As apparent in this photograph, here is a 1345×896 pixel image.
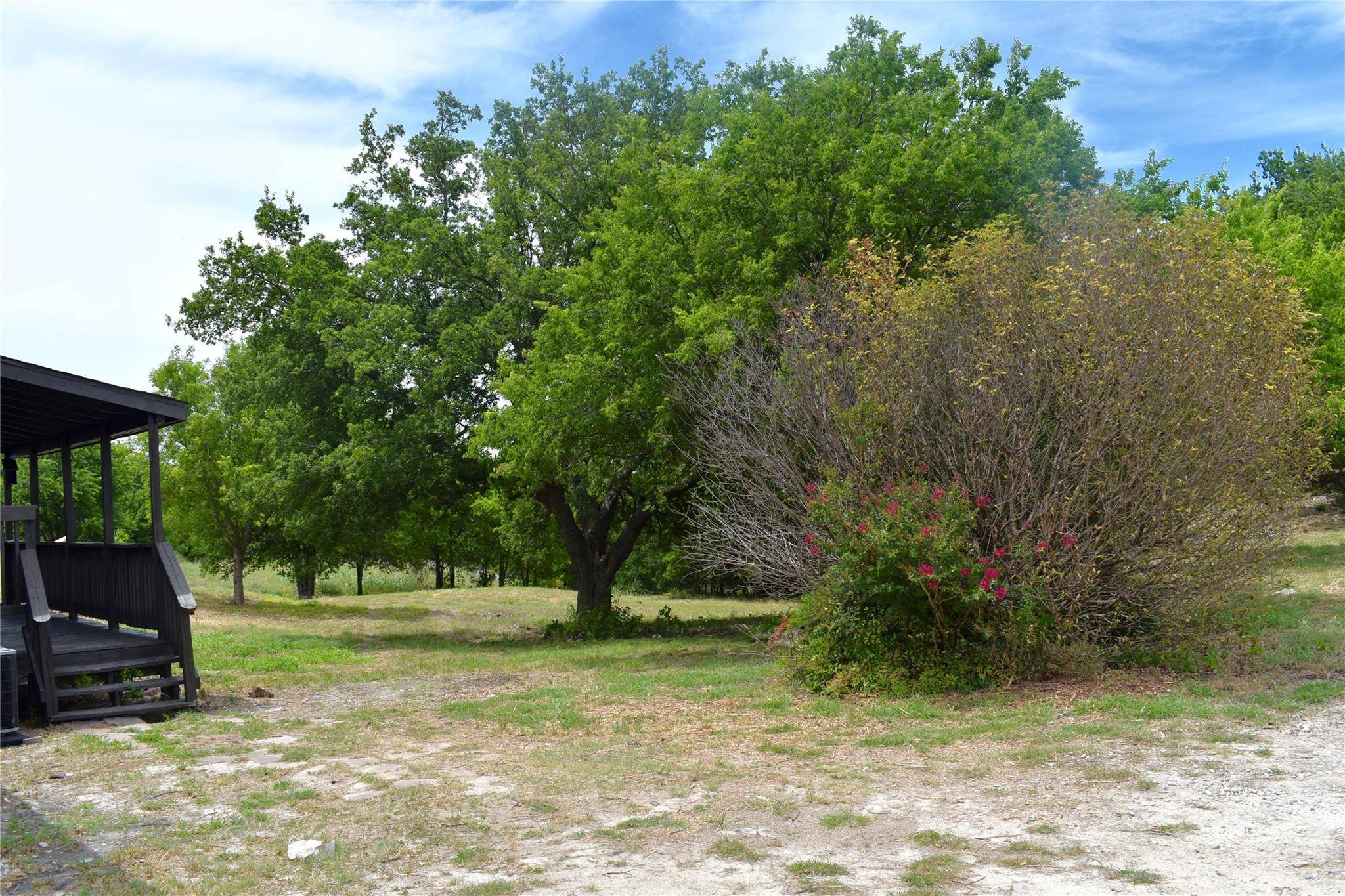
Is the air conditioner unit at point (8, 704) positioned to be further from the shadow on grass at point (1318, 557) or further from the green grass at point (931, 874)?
the shadow on grass at point (1318, 557)

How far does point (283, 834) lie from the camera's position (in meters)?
5.77

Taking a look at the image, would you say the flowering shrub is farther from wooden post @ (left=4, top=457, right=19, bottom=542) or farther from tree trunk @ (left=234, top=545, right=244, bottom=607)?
tree trunk @ (left=234, top=545, right=244, bottom=607)

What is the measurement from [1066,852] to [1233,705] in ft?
14.2

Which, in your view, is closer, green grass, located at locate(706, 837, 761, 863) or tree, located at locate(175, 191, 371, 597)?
green grass, located at locate(706, 837, 761, 863)

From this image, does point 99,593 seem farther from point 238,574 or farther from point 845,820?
point 238,574

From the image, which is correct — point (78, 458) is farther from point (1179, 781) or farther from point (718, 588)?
point (1179, 781)

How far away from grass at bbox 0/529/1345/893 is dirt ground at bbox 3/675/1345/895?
3cm

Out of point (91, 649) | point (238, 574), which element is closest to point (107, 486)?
point (91, 649)

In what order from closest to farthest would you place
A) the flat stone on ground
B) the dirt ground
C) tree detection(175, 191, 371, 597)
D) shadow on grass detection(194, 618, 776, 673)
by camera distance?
the dirt ground → the flat stone on ground → shadow on grass detection(194, 618, 776, 673) → tree detection(175, 191, 371, 597)

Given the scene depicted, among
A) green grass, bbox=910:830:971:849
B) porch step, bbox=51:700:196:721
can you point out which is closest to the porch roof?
porch step, bbox=51:700:196:721

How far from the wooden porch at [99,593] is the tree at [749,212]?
6522mm

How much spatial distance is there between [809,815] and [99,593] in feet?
32.8

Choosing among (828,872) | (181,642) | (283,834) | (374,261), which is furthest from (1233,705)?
(374,261)

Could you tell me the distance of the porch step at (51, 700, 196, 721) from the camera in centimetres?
946
